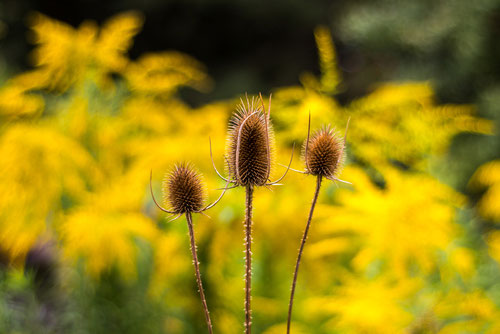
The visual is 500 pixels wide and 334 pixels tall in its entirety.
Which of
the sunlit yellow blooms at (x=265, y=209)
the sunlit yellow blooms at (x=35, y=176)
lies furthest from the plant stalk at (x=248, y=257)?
the sunlit yellow blooms at (x=35, y=176)

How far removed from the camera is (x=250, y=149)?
0.46m

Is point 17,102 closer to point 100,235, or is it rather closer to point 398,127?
point 100,235

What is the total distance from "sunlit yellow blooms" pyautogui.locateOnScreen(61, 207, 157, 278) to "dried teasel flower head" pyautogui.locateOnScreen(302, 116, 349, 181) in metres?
1.12

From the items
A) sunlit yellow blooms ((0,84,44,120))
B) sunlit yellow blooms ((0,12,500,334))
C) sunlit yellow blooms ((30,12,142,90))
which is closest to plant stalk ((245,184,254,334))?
sunlit yellow blooms ((0,12,500,334))

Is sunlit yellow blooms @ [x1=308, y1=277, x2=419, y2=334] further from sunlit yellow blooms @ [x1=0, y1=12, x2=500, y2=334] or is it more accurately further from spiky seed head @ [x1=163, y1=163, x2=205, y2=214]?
spiky seed head @ [x1=163, y1=163, x2=205, y2=214]

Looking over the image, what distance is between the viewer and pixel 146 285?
5.79ft

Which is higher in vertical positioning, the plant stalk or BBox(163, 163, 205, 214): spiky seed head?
BBox(163, 163, 205, 214): spiky seed head

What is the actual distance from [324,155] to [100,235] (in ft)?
3.96

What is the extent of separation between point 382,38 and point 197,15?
3637 millimetres

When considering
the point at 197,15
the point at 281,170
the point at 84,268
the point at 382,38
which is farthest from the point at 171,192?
the point at 197,15

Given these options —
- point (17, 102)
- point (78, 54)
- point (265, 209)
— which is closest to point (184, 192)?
point (265, 209)

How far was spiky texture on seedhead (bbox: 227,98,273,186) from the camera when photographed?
1.43ft

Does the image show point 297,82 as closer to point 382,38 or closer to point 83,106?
point 382,38

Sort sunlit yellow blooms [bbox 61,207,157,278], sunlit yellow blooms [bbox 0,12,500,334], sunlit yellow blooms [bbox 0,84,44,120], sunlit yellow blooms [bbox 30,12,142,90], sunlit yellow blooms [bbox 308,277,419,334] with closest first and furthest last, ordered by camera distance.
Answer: sunlit yellow blooms [bbox 308,277,419,334], sunlit yellow blooms [bbox 0,12,500,334], sunlit yellow blooms [bbox 61,207,157,278], sunlit yellow blooms [bbox 0,84,44,120], sunlit yellow blooms [bbox 30,12,142,90]
